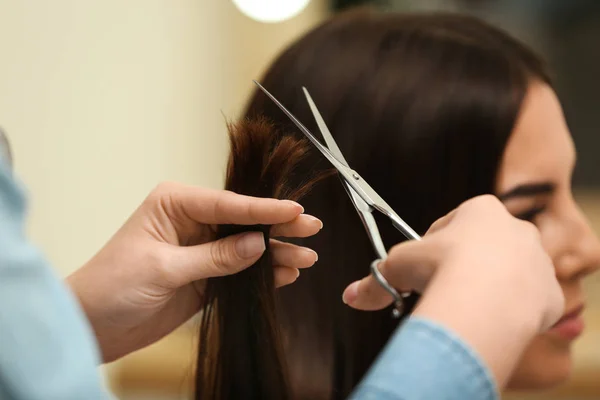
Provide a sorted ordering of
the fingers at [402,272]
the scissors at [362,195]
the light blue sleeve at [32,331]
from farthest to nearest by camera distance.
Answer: the scissors at [362,195] < the fingers at [402,272] < the light blue sleeve at [32,331]

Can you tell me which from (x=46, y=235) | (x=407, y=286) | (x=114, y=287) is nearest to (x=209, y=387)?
(x=114, y=287)

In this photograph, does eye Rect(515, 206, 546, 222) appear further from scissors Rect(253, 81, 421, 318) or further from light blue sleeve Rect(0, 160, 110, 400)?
light blue sleeve Rect(0, 160, 110, 400)

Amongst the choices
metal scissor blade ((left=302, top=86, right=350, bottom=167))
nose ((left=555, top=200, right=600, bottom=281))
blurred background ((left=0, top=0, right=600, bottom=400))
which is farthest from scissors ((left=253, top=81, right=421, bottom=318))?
nose ((left=555, top=200, right=600, bottom=281))

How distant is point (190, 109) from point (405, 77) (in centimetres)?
29

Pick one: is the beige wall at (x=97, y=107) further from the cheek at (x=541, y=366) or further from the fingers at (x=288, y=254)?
the cheek at (x=541, y=366)

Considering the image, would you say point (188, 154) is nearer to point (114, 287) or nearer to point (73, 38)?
point (73, 38)

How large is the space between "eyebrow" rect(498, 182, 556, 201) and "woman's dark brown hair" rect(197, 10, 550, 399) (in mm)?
18

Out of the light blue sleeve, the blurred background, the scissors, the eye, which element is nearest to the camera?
the light blue sleeve

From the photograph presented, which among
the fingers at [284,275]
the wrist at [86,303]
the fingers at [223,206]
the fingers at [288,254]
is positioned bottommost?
the wrist at [86,303]

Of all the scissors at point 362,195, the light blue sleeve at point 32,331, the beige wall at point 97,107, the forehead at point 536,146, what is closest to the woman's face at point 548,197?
the forehead at point 536,146

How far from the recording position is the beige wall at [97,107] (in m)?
0.69

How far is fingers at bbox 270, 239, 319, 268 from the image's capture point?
47cm

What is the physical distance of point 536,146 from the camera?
→ 59cm

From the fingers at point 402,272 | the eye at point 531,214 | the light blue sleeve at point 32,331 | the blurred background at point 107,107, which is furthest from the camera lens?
the blurred background at point 107,107
